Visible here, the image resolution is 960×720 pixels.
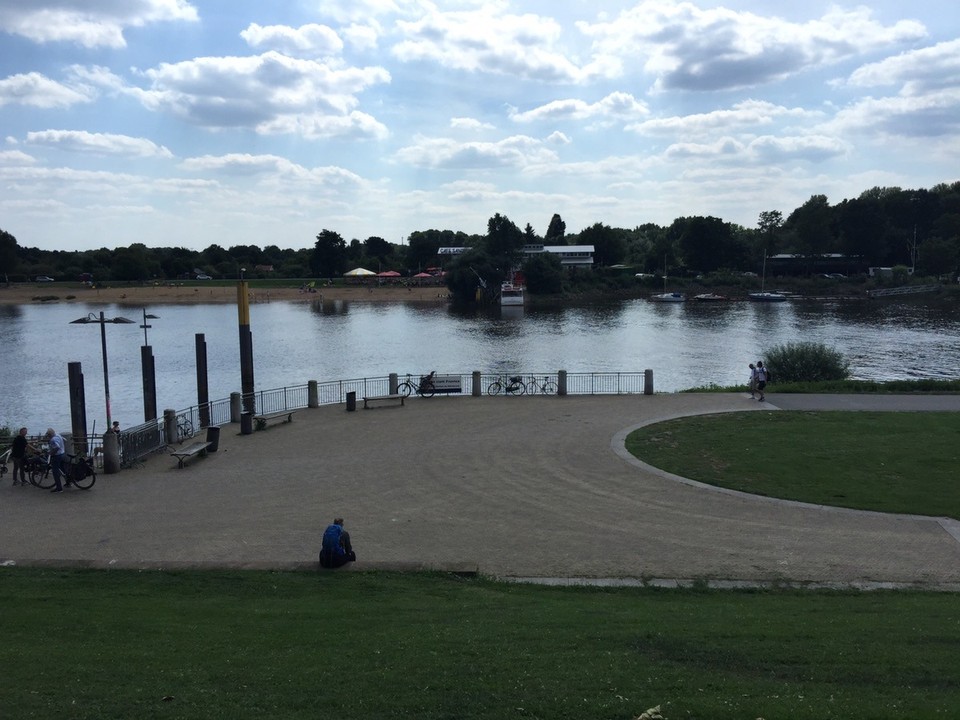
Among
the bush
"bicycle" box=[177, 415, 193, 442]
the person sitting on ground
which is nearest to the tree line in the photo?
the bush

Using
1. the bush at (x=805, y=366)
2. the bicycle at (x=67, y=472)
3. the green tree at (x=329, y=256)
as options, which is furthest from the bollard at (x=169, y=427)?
the green tree at (x=329, y=256)

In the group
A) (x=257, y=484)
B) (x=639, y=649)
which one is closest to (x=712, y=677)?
(x=639, y=649)

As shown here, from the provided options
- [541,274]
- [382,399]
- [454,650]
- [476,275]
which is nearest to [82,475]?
[382,399]

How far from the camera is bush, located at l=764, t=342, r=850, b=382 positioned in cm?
3531

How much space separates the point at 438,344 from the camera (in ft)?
227

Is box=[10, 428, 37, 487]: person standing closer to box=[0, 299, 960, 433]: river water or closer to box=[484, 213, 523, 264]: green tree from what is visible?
box=[0, 299, 960, 433]: river water

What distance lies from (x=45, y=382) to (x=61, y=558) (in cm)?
3846

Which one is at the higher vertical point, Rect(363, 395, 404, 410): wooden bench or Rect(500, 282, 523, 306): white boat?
Rect(500, 282, 523, 306): white boat

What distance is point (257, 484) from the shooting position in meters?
17.9

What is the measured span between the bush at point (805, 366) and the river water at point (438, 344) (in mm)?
6595

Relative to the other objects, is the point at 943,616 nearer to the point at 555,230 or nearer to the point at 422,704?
the point at 422,704

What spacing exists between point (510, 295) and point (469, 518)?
10489cm

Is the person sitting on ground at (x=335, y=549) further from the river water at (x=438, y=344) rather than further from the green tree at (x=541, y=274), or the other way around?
the green tree at (x=541, y=274)

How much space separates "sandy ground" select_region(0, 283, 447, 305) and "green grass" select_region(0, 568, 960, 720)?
383ft
